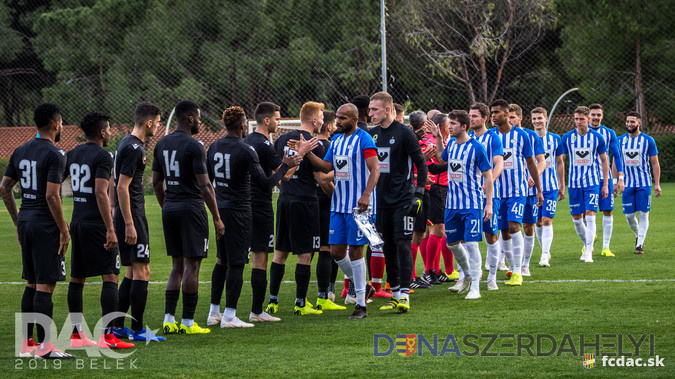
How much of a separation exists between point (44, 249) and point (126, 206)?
783 millimetres

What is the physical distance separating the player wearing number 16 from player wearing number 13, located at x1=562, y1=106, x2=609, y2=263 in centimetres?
688

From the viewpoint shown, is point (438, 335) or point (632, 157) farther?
point (632, 157)

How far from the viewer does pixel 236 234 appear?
26.5 ft

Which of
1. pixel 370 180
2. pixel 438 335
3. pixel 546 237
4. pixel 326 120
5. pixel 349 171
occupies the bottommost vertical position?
pixel 438 335

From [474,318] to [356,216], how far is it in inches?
58.9

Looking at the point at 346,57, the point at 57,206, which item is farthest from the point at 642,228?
the point at 346,57

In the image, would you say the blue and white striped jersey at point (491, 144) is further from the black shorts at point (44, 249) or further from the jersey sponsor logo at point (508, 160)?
the black shorts at point (44, 249)

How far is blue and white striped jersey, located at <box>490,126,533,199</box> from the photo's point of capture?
1079cm

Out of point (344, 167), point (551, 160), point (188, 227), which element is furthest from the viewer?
point (551, 160)

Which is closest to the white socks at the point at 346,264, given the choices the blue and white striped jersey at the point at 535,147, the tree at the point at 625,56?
the blue and white striped jersey at the point at 535,147

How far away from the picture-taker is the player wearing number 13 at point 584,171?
42.1 feet

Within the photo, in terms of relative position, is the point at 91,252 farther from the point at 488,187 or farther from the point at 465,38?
the point at 465,38

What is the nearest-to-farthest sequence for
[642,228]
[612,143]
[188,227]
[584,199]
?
[188,227]
[584,199]
[612,143]
[642,228]

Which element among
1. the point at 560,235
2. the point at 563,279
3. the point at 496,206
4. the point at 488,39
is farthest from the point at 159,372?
the point at 488,39
